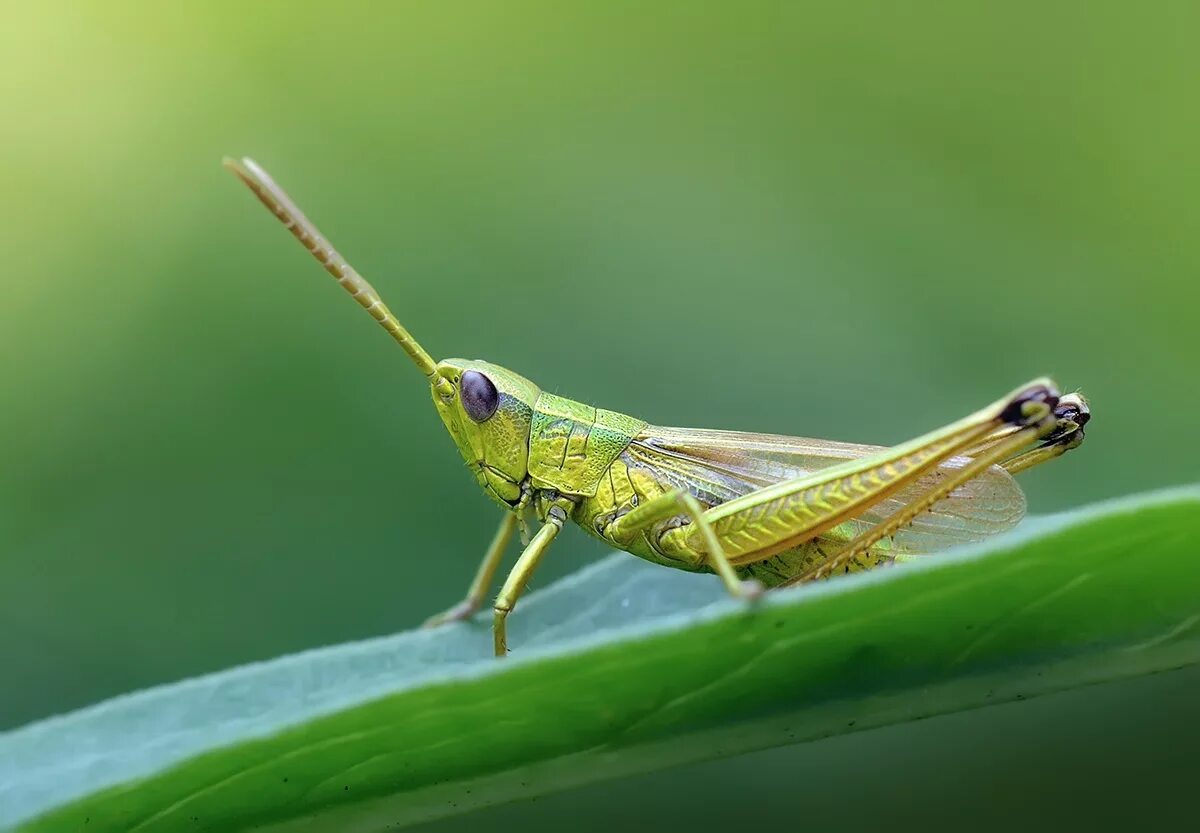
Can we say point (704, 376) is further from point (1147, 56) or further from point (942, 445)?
point (1147, 56)

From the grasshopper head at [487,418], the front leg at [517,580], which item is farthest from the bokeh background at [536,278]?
the front leg at [517,580]

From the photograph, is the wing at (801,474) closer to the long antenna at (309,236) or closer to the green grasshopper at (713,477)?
the green grasshopper at (713,477)

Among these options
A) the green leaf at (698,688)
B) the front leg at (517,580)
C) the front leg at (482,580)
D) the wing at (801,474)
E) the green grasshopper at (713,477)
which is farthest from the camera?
the front leg at (482,580)

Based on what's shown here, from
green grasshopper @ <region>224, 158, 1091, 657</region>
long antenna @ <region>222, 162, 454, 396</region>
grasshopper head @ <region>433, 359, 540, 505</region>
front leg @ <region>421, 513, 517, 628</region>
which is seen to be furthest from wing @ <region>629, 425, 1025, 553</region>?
long antenna @ <region>222, 162, 454, 396</region>

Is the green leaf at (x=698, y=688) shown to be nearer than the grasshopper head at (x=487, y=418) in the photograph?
Yes

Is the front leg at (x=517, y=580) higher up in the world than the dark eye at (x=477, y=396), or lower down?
lower down

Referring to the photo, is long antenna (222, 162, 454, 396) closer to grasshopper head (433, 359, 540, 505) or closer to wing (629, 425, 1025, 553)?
grasshopper head (433, 359, 540, 505)

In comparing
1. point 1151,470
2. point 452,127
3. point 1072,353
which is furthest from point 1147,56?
point 452,127

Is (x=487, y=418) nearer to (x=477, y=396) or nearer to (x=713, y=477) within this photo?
(x=477, y=396)
